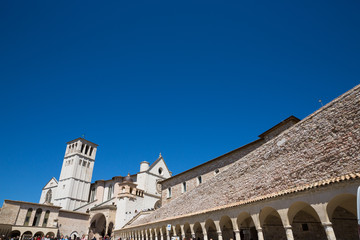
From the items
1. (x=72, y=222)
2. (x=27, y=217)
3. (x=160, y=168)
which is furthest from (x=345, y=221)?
(x=160, y=168)

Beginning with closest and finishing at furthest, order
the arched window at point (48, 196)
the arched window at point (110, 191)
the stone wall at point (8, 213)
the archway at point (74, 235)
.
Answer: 1. the stone wall at point (8, 213)
2. the archway at point (74, 235)
3. the arched window at point (110, 191)
4. the arched window at point (48, 196)

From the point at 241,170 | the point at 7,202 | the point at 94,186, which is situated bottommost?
the point at 241,170

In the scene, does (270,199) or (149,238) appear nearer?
(270,199)

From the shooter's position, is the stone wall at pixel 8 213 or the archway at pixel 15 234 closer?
the stone wall at pixel 8 213

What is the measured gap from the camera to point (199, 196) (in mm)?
17797

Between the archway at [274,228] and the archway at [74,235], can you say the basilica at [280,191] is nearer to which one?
the archway at [274,228]

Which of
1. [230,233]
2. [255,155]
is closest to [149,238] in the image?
[230,233]

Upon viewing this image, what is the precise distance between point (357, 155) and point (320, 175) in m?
1.60

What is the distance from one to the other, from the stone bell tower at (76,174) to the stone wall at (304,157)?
135ft

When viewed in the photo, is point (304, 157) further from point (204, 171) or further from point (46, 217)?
point (46, 217)

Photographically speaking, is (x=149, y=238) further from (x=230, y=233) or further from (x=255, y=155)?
(x=255, y=155)

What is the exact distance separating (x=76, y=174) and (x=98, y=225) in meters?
18.3

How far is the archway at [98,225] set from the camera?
3494 cm

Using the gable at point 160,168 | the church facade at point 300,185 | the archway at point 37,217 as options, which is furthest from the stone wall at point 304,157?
the gable at point 160,168
